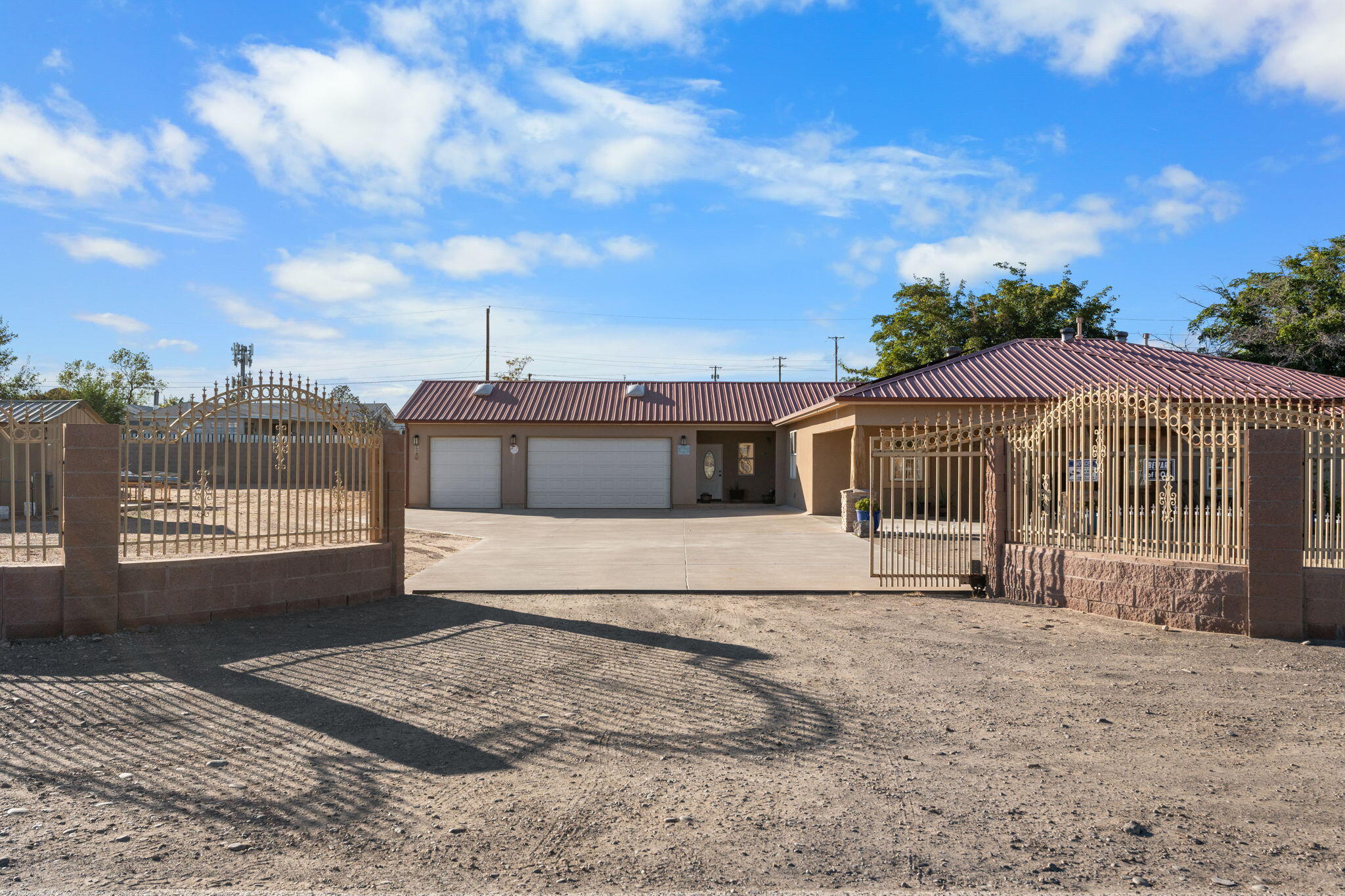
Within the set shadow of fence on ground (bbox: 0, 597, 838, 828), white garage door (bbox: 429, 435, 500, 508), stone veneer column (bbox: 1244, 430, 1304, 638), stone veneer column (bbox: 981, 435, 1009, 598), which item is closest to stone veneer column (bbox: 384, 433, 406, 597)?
shadow of fence on ground (bbox: 0, 597, 838, 828)

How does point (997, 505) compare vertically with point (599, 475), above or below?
below

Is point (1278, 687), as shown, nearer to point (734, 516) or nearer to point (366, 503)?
point (366, 503)

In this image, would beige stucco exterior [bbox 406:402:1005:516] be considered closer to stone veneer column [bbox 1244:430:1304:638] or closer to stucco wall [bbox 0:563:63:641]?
stone veneer column [bbox 1244:430:1304:638]

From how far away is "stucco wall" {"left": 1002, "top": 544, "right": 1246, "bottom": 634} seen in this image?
28.6ft

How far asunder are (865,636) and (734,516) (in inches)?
628

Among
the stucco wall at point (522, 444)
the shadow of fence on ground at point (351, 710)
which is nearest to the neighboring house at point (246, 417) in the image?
the shadow of fence on ground at point (351, 710)

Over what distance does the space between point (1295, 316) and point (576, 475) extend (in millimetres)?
22645

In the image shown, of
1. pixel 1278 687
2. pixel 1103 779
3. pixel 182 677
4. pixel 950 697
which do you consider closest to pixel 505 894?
pixel 1103 779

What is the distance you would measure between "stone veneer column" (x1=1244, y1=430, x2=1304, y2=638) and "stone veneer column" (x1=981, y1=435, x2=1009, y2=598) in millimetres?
2808

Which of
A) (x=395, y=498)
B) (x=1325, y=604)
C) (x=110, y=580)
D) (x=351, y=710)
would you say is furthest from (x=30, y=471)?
(x=1325, y=604)

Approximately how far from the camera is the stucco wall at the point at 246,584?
8516 millimetres

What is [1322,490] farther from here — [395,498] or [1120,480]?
[395,498]

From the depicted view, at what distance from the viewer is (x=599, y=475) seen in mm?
28453

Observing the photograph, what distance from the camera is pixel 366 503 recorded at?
35.3 ft
